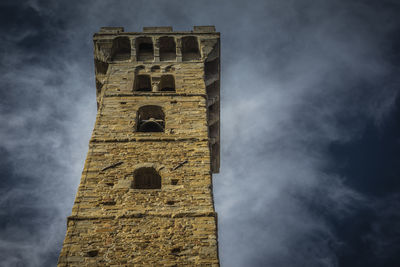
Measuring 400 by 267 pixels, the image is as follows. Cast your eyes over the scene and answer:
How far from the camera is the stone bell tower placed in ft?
27.5

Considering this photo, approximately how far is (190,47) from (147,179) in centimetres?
811

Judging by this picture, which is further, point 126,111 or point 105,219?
point 126,111

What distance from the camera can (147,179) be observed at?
35.4ft

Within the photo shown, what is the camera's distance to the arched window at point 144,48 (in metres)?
16.9

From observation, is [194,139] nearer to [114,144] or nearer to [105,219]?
[114,144]

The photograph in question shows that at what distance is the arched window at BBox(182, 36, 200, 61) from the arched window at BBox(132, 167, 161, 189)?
748 centimetres

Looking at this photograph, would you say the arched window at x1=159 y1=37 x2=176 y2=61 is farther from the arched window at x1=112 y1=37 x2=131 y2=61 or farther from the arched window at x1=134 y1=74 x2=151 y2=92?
the arched window at x1=134 y1=74 x2=151 y2=92

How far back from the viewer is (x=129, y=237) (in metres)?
8.55

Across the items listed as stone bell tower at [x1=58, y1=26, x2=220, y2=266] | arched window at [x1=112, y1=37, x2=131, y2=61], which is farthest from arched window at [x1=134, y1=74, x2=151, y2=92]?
arched window at [x1=112, y1=37, x2=131, y2=61]

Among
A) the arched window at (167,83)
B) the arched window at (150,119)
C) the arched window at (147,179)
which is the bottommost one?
the arched window at (147,179)

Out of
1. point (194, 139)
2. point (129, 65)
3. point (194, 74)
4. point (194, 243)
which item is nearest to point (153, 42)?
point (129, 65)

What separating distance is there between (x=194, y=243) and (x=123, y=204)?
188 centimetres

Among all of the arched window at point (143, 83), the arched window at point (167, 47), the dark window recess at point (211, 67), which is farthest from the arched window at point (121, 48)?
the dark window recess at point (211, 67)

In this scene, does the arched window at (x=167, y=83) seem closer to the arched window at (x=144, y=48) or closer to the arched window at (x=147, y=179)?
the arched window at (x=144, y=48)
